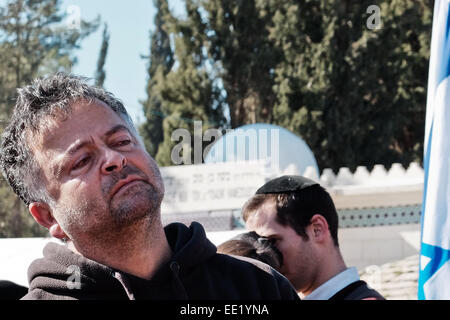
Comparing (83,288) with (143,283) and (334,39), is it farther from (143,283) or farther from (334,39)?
(334,39)

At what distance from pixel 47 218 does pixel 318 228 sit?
1066 mm

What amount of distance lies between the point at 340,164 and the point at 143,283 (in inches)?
579

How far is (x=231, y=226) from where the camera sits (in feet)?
29.9

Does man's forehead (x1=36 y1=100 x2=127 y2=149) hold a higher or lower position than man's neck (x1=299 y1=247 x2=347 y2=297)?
higher

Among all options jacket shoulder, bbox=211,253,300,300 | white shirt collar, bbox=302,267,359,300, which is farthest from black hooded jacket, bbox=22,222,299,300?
white shirt collar, bbox=302,267,359,300

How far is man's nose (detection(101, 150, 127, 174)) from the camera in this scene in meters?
1.33

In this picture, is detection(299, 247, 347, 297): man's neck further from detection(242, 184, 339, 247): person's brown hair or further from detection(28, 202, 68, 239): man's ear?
detection(28, 202, 68, 239): man's ear

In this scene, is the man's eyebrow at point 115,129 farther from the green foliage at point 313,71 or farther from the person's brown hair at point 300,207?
the green foliage at point 313,71

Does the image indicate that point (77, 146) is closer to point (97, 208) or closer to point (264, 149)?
point (97, 208)

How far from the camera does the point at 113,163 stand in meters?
1.33

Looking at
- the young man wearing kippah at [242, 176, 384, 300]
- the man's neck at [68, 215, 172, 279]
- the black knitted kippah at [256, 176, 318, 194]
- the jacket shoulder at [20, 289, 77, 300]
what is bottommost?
the young man wearing kippah at [242, 176, 384, 300]

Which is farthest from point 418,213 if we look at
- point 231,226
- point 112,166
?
point 112,166

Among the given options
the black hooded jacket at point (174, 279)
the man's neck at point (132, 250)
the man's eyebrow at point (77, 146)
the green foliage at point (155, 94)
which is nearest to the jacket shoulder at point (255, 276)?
the black hooded jacket at point (174, 279)

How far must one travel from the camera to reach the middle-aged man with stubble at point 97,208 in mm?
1329
